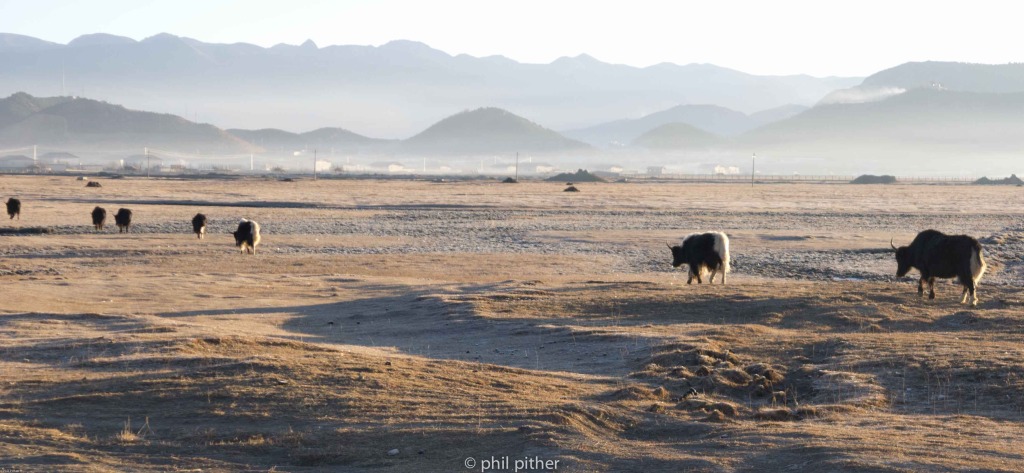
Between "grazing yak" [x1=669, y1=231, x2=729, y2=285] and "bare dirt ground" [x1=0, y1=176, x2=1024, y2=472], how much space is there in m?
1.23

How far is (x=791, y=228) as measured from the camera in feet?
145

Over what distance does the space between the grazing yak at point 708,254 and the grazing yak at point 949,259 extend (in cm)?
386

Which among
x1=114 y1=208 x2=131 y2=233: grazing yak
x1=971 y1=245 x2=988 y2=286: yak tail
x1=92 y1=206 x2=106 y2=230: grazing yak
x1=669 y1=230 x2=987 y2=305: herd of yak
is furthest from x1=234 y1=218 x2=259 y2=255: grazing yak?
x1=971 y1=245 x2=988 y2=286: yak tail

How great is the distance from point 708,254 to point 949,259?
17.0 ft

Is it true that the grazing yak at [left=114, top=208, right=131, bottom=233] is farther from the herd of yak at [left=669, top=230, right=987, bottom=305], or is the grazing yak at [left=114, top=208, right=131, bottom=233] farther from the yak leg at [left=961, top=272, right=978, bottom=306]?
the yak leg at [left=961, top=272, right=978, bottom=306]

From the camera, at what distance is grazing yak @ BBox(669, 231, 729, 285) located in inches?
933

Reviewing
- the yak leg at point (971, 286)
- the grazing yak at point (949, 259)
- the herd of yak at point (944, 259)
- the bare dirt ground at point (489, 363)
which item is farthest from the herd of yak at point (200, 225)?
the yak leg at point (971, 286)

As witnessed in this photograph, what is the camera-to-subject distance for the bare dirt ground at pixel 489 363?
33.6 ft

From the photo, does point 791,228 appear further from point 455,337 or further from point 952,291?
point 455,337

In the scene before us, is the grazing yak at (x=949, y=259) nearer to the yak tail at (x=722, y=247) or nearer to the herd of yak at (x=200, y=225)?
the yak tail at (x=722, y=247)

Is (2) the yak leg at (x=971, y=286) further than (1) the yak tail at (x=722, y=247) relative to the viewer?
No

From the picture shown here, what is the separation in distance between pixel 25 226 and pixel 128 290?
59.3 feet

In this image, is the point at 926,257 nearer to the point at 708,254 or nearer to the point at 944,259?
the point at 944,259

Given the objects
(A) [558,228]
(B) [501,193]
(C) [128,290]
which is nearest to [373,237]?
(A) [558,228]
